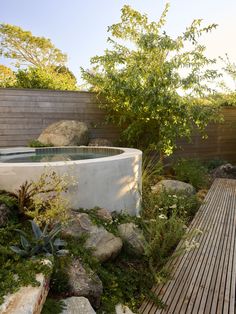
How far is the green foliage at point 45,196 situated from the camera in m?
2.52

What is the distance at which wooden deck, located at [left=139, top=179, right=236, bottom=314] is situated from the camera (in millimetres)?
2270

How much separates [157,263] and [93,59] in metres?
4.70

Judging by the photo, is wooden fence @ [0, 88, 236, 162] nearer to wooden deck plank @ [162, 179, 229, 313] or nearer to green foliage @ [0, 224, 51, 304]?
wooden deck plank @ [162, 179, 229, 313]

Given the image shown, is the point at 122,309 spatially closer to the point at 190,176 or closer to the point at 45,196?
the point at 45,196

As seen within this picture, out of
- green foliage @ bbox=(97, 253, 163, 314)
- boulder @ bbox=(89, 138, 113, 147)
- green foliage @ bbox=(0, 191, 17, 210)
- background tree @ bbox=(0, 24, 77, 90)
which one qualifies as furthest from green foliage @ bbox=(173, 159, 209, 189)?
background tree @ bbox=(0, 24, 77, 90)

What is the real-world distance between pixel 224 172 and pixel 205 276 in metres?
5.43

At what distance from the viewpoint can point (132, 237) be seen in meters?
2.99

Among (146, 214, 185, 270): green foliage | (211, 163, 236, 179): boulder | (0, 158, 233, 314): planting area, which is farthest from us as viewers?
(211, 163, 236, 179): boulder

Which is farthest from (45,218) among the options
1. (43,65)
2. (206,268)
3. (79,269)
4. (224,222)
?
(43,65)

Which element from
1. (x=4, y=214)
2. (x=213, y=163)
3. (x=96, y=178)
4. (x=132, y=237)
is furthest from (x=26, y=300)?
(x=213, y=163)

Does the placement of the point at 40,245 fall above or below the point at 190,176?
above

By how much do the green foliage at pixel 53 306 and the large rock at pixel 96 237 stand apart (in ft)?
2.16

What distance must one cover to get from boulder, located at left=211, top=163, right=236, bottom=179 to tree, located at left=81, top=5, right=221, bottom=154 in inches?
77.7

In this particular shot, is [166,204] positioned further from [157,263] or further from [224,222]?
[157,263]
